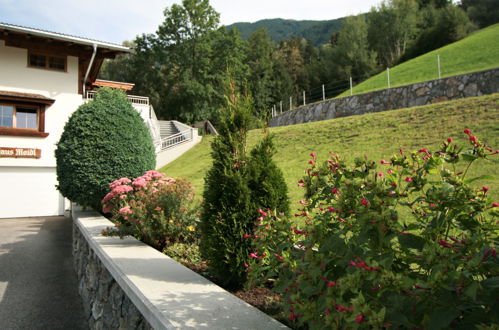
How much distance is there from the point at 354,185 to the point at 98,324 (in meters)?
4.20

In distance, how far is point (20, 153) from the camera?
15023 mm

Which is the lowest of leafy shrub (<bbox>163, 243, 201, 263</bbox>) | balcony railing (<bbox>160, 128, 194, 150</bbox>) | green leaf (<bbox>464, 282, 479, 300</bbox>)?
leafy shrub (<bbox>163, 243, 201, 263</bbox>)

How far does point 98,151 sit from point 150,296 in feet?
21.1

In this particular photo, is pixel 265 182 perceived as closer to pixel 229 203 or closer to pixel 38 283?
pixel 229 203

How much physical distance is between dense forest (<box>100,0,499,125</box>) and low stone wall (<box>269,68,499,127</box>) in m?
11.0

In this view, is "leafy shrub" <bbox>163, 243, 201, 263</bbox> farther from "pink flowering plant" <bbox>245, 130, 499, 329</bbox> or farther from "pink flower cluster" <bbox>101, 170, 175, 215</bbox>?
"pink flowering plant" <bbox>245, 130, 499, 329</bbox>

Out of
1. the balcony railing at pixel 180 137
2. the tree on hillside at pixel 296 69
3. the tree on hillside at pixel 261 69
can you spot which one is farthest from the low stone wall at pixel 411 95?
the tree on hillside at pixel 296 69

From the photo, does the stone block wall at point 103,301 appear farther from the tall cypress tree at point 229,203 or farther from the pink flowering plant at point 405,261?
the pink flowering plant at point 405,261

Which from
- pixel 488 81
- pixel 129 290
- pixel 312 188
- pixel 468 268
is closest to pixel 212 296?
pixel 129 290

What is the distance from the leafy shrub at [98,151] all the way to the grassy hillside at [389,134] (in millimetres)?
2128

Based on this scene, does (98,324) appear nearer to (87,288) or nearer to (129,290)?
(87,288)

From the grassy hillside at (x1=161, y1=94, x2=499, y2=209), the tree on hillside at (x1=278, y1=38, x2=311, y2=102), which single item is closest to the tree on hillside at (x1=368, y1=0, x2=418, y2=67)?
the tree on hillside at (x1=278, y1=38, x2=311, y2=102)

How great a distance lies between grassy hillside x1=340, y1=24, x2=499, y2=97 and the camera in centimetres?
2117

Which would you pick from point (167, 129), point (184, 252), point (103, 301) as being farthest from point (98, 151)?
point (167, 129)
